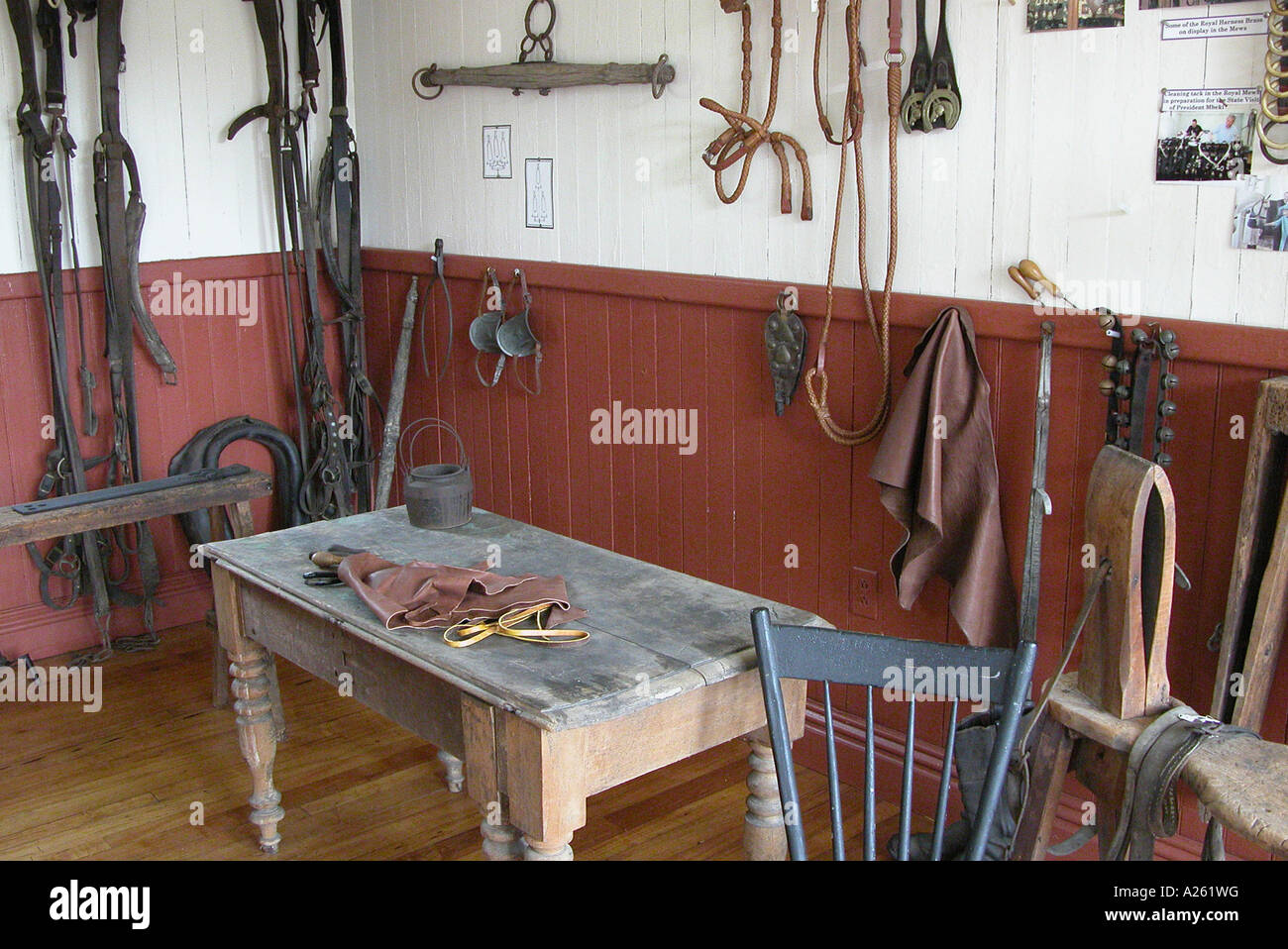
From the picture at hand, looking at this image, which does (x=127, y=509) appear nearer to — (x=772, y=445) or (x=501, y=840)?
(x=772, y=445)

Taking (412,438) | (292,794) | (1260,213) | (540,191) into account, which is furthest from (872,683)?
(412,438)

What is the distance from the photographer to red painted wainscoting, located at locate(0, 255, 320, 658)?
4.35 m

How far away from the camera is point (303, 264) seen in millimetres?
4863

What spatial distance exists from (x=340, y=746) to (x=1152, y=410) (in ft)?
8.02

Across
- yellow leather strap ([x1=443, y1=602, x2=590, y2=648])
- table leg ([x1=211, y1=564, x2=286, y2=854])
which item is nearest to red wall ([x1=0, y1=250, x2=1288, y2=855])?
yellow leather strap ([x1=443, y1=602, x2=590, y2=648])

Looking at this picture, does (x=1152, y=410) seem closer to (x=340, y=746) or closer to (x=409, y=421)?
(x=340, y=746)

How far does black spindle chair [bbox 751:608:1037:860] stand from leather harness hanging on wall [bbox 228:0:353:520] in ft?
9.99

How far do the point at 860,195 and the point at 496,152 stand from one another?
1.62 meters

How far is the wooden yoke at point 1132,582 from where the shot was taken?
212cm

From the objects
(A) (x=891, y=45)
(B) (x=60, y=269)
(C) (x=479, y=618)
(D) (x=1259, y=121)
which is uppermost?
(A) (x=891, y=45)

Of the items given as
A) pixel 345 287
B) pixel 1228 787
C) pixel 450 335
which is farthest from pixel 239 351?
pixel 1228 787

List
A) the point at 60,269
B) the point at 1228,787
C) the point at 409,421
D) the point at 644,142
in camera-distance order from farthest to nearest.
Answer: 1. the point at 409,421
2. the point at 60,269
3. the point at 644,142
4. the point at 1228,787

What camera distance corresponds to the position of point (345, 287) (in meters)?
4.87

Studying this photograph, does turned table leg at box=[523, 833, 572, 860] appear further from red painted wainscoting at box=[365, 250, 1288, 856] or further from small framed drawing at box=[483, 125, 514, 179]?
small framed drawing at box=[483, 125, 514, 179]
